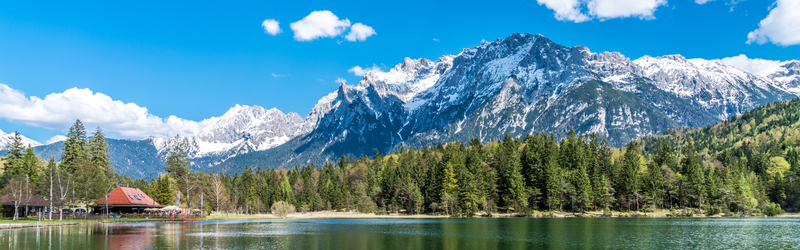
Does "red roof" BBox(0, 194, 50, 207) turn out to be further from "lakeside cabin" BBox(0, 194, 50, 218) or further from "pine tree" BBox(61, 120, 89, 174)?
"pine tree" BBox(61, 120, 89, 174)

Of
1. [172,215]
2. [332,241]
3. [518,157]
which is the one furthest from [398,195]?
[332,241]

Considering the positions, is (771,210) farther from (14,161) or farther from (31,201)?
(14,161)

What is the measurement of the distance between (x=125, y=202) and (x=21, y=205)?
18.6 meters

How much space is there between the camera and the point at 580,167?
13000cm

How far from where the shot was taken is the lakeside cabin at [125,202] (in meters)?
108

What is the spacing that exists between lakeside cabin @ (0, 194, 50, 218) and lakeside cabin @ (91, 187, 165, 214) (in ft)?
32.3

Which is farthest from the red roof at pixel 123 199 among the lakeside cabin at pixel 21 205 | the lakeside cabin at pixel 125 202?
the lakeside cabin at pixel 21 205

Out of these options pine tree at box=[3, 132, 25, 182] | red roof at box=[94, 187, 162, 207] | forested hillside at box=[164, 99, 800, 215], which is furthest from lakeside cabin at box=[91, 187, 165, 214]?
forested hillside at box=[164, 99, 800, 215]

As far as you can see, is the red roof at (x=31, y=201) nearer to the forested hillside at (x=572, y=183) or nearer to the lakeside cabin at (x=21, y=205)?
the lakeside cabin at (x=21, y=205)

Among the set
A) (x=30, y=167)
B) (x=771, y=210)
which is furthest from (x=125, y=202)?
(x=771, y=210)

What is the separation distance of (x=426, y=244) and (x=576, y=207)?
88.1 meters

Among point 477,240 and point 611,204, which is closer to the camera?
point 477,240

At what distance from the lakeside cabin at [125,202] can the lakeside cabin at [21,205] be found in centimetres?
984

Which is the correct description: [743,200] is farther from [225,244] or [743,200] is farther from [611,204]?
[225,244]
